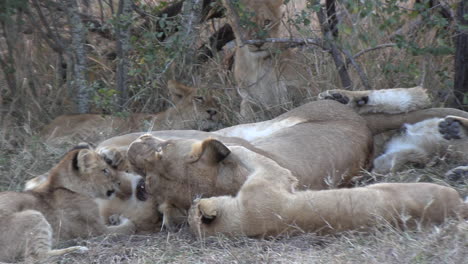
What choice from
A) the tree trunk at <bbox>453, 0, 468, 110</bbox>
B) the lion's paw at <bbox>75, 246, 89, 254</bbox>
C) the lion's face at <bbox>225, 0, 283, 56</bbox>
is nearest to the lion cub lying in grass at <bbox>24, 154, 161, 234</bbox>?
the lion's paw at <bbox>75, 246, 89, 254</bbox>

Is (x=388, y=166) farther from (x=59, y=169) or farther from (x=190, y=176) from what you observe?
(x=59, y=169)

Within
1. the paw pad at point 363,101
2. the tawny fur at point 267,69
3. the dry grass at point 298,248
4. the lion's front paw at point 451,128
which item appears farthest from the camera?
the tawny fur at point 267,69

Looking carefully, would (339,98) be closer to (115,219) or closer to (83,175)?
(115,219)

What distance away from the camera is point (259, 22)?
6.36 meters

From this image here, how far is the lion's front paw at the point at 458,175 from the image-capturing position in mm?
4699

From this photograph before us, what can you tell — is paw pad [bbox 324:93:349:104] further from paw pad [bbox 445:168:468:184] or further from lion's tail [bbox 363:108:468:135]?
paw pad [bbox 445:168:468:184]

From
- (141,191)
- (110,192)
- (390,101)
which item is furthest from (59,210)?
(390,101)

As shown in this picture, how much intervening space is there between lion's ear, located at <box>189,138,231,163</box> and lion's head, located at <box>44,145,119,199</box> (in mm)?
630

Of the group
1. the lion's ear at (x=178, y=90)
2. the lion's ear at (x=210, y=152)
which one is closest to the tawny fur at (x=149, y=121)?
the lion's ear at (x=178, y=90)

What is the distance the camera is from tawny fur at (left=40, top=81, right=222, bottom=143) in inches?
240

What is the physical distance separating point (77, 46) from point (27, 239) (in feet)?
8.71

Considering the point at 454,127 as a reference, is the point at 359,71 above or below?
above

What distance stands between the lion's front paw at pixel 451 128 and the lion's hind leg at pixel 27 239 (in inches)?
98.7

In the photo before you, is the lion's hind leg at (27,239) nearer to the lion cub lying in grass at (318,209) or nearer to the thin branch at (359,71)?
the lion cub lying in grass at (318,209)
